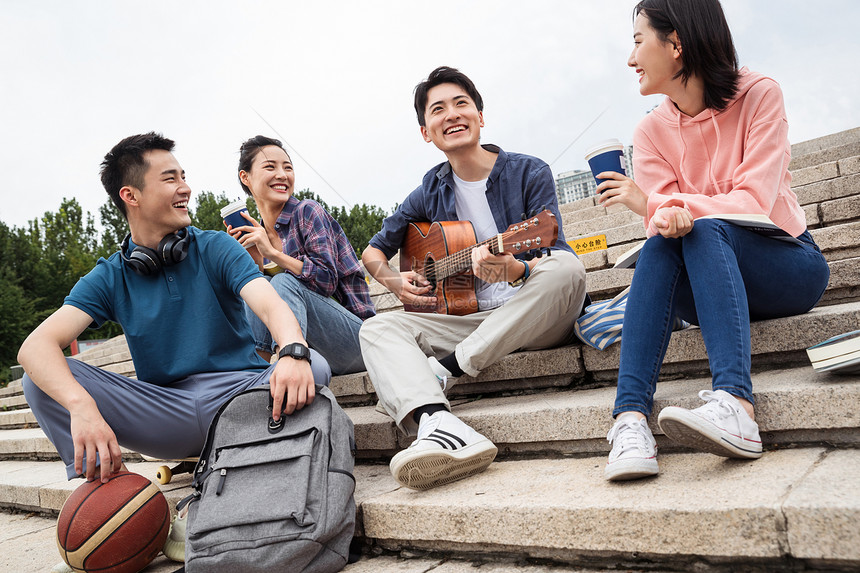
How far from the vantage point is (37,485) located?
3639 mm

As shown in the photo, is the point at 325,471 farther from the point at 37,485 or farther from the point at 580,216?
the point at 580,216

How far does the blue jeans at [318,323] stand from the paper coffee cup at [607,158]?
1.65 meters

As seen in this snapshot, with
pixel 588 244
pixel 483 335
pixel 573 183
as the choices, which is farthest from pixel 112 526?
pixel 588 244

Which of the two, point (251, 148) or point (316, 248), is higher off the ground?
point (251, 148)


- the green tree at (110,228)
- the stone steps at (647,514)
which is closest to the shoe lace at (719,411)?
the stone steps at (647,514)

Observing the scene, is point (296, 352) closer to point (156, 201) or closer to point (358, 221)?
point (156, 201)

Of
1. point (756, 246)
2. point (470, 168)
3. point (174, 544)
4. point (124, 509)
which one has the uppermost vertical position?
point (470, 168)

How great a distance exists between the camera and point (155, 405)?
Answer: 2557 millimetres

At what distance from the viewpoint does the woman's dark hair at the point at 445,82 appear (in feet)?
10.3

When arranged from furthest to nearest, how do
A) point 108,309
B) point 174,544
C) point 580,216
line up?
point 580,216
point 108,309
point 174,544

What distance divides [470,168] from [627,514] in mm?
1981

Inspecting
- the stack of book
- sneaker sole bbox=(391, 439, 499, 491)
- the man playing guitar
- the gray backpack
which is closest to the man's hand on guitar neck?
the man playing guitar

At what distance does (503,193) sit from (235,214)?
145 centimetres

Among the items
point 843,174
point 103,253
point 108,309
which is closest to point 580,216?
point 843,174
